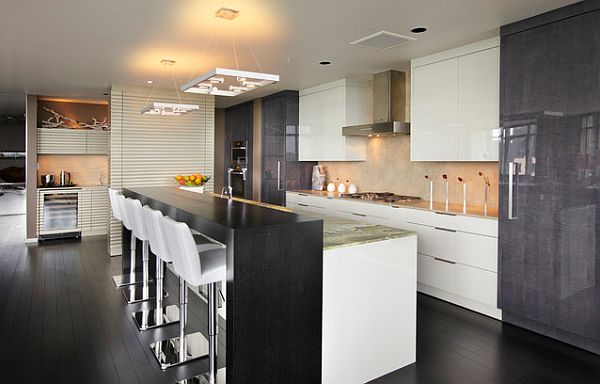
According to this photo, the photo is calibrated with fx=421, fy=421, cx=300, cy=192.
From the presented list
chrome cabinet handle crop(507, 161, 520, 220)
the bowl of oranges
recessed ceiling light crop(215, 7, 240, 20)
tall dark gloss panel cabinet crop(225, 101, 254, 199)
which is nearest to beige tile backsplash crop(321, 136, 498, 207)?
chrome cabinet handle crop(507, 161, 520, 220)

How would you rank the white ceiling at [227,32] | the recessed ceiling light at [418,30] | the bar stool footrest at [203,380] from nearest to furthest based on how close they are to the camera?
the bar stool footrest at [203,380]
the white ceiling at [227,32]
the recessed ceiling light at [418,30]

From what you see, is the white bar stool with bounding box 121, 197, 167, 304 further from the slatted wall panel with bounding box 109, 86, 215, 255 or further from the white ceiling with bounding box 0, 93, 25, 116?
the white ceiling with bounding box 0, 93, 25, 116

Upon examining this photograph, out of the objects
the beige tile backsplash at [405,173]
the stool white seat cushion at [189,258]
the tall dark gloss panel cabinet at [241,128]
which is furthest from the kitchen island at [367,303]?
the tall dark gloss panel cabinet at [241,128]

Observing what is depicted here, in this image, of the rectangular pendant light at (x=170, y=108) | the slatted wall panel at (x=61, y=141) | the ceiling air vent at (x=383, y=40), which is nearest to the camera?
the ceiling air vent at (x=383, y=40)

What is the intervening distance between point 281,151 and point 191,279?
15.2 ft

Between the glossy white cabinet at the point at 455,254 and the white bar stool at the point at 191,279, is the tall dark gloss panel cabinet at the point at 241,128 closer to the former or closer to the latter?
the glossy white cabinet at the point at 455,254

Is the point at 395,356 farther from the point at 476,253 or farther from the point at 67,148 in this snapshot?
the point at 67,148

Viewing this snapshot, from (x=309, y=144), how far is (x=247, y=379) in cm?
470

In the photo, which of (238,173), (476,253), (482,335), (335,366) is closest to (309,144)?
(238,173)

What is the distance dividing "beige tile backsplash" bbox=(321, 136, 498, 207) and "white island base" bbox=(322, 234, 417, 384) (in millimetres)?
2022

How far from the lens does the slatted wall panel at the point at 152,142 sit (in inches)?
241

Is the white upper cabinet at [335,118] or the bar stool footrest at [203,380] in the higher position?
the white upper cabinet at [335,118]

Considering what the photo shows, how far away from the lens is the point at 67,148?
299 inches

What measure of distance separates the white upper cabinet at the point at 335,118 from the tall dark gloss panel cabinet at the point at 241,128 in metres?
1.66
